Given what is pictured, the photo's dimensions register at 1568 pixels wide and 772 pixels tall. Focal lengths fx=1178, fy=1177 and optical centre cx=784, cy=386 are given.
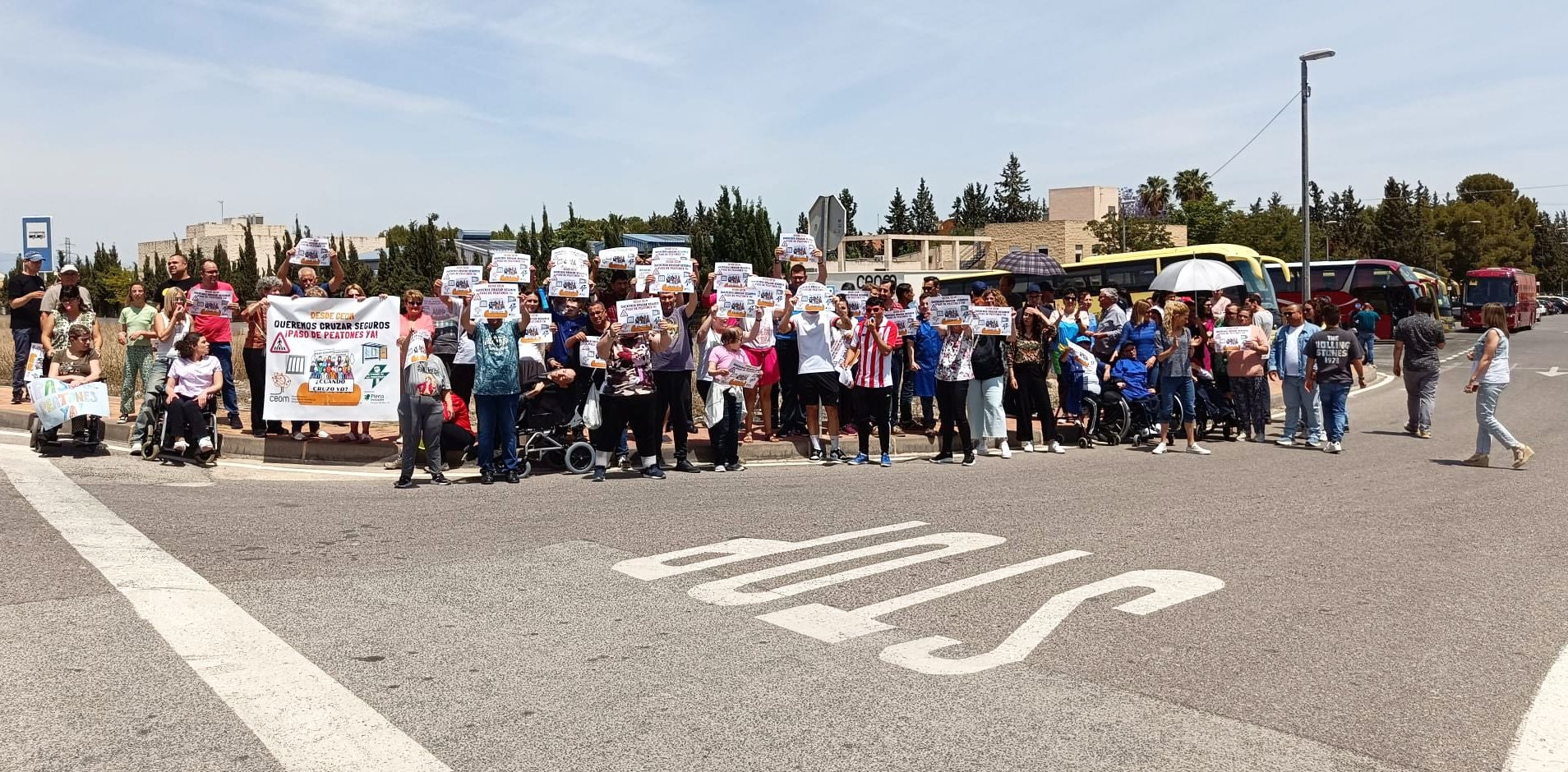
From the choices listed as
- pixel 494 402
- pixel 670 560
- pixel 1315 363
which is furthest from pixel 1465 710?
pixel 1315 363

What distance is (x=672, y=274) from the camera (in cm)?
1141

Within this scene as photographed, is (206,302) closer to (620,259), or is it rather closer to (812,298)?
(620,259)

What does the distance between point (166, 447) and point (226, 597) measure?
6038 millimetres

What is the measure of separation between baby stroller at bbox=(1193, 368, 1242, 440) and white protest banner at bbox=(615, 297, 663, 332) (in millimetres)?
7185

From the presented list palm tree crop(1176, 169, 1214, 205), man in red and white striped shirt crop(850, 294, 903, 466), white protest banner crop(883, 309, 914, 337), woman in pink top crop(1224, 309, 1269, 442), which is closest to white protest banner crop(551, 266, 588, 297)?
man in red and white striped shirt crop(850, 294, 903, 466)

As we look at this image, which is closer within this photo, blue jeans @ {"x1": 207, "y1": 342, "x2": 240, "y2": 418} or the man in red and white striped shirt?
the man in red and white striped shirt

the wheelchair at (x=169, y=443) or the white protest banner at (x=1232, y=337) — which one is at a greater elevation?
the white protest banner at (x=1232, y=337)

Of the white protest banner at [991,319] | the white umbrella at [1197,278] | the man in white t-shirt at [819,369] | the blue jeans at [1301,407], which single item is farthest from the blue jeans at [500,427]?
the white umbrella at [1197,278]

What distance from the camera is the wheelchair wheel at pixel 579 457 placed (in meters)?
11.3

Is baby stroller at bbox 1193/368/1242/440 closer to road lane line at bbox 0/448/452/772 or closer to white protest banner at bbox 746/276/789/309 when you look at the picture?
white protest banner at bbox 746/276/789/309

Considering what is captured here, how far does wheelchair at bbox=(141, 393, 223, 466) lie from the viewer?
11.4 metres

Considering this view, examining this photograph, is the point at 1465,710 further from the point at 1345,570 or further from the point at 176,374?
the point at 176,374

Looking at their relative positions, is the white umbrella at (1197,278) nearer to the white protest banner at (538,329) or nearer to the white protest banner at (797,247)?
the white protest banner at (797,247)

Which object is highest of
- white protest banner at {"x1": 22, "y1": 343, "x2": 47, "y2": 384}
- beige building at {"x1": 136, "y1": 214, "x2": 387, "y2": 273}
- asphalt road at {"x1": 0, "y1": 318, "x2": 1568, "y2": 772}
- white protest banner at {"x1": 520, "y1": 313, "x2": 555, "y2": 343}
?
beige building at {"x1": 136, "y1": 214, "x2": 387, "y2": 273}
